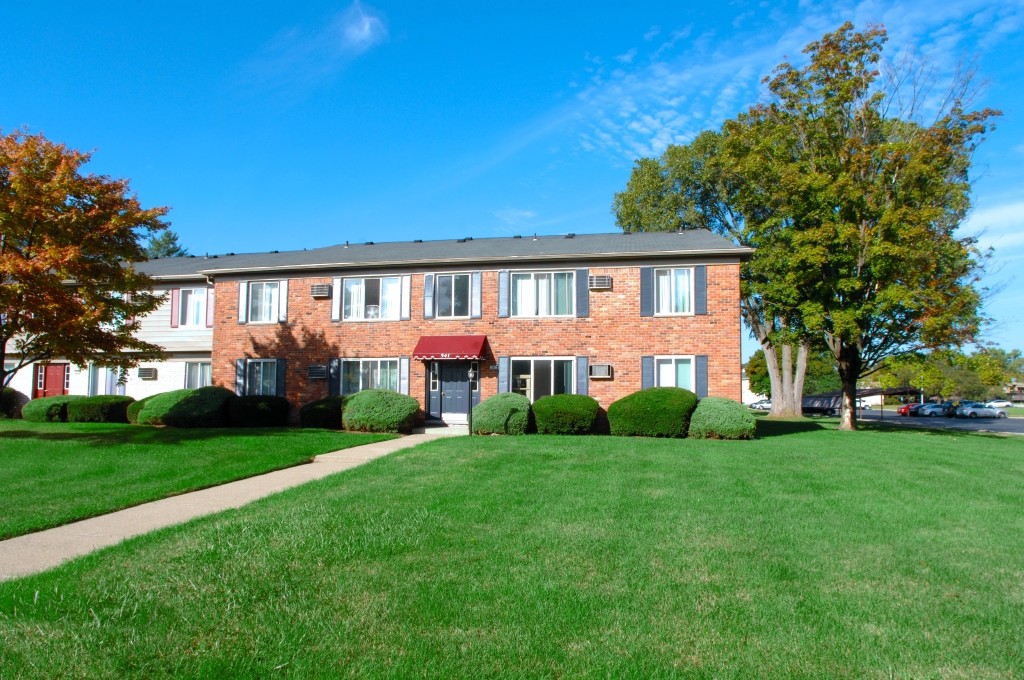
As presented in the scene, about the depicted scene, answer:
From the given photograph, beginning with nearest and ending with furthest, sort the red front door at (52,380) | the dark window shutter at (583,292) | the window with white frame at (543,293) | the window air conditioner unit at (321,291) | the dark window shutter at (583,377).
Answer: the dark window shutter at (583,377) → the dark window shutter at (583,292) → the window with white frame at (543,293) → the window air conditioner unit at (321,291) → the red front door at (52,380)

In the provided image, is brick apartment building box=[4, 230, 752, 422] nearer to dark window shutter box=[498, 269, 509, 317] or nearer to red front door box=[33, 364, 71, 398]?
dark window shutter box=[498, 269, 509, 317]

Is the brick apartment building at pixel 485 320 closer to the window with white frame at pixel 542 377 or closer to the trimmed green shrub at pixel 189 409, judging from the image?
the window with white frame at pixel 542 377

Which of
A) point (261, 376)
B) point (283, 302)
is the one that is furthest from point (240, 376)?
point (283, 302)

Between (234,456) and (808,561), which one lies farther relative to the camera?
(234,456)

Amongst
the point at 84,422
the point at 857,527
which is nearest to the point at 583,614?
the point at 857,527

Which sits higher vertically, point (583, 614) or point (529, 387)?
point (529, 387)

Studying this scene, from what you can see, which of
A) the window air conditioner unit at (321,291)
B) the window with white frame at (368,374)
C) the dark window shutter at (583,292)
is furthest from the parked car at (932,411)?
the window air conditioner unit at (321,291)

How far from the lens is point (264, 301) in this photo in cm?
2166

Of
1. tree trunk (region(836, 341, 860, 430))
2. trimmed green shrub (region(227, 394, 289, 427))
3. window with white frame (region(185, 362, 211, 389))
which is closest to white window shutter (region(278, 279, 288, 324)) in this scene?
trimmed green shrub (region(227, 394, 289, 427))

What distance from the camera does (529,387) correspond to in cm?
1969

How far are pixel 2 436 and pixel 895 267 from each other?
81.0 ft

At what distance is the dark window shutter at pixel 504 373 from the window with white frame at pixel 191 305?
11441mm

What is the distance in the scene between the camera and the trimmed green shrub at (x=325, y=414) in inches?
741

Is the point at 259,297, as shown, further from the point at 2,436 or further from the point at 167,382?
the point at 2,436
